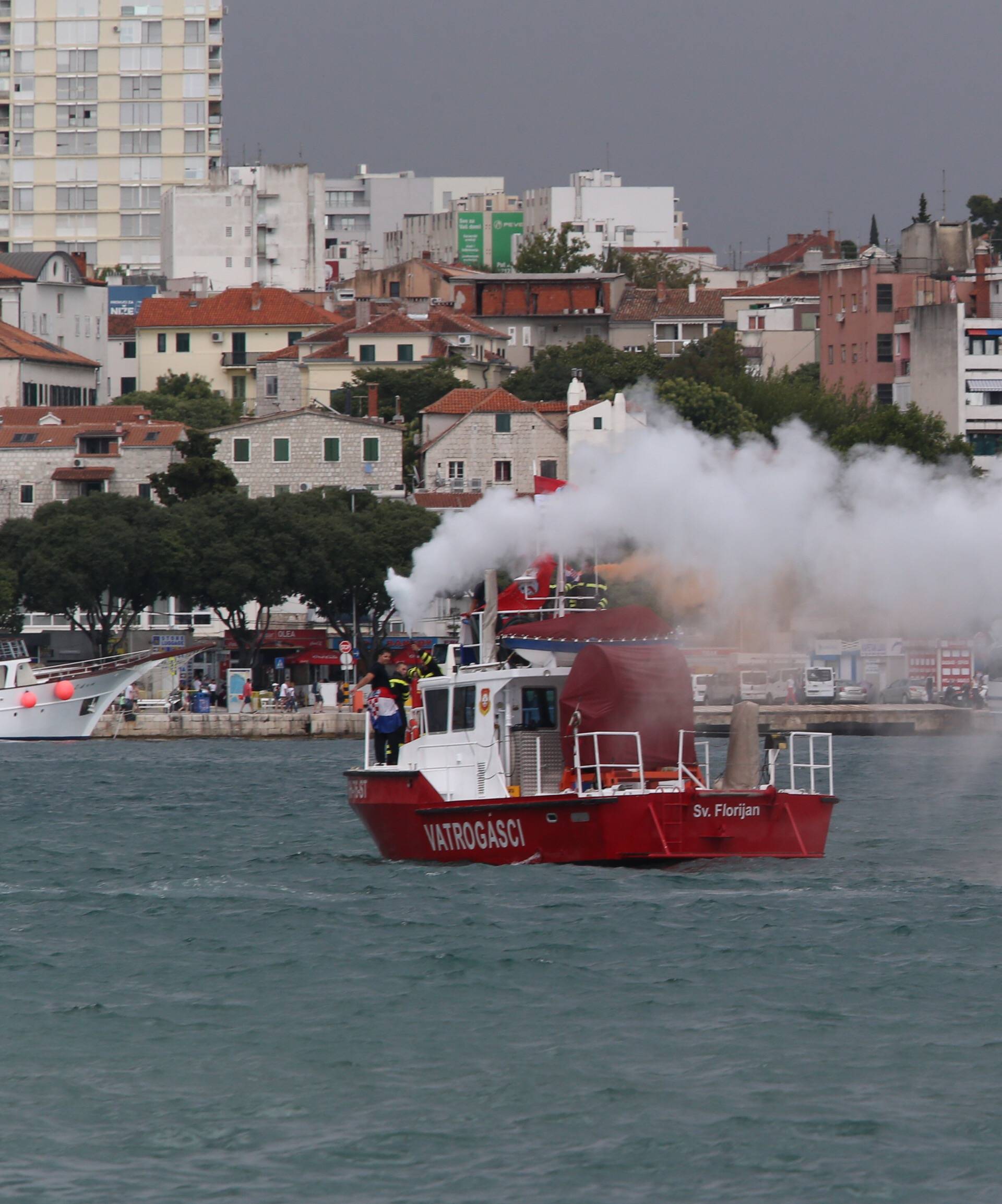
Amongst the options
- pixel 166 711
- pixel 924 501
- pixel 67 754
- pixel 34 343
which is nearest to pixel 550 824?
pixel 924 501

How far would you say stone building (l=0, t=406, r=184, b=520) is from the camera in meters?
92.6

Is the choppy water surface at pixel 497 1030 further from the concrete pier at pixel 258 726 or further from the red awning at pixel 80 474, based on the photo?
the red awning at pixel 80 474

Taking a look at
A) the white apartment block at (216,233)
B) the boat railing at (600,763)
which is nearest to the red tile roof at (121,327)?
the white apartment block at (216,233)

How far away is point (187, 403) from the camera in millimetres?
117938

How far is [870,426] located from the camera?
288 ft

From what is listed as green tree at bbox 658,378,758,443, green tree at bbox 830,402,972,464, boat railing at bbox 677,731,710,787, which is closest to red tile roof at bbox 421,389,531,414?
green tree at bbox 658,378,758,443

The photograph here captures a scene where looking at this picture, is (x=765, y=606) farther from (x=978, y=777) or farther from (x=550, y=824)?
(x=550, y=824)

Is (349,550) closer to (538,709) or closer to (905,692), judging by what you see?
(905,692)

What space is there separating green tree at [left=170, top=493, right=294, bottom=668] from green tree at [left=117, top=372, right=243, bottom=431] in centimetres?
2774

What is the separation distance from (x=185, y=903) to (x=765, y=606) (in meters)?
29.5

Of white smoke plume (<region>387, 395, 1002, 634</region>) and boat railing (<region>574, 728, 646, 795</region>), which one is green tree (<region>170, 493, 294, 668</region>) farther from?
boat railing (<region>574, 728, 646, 795</region>)

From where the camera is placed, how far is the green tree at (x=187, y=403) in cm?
11594

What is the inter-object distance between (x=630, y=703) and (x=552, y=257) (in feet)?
421

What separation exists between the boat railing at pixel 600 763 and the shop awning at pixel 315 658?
5701cm
